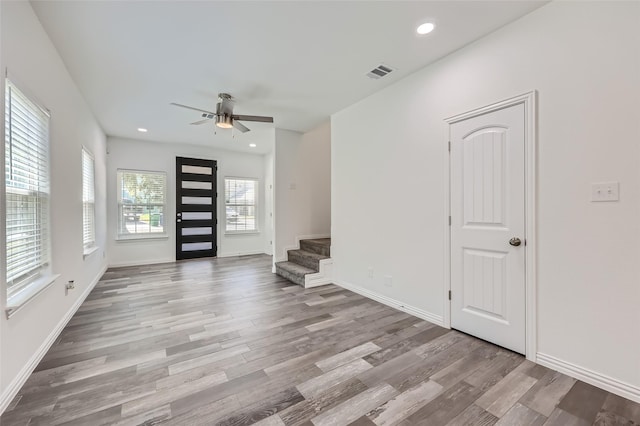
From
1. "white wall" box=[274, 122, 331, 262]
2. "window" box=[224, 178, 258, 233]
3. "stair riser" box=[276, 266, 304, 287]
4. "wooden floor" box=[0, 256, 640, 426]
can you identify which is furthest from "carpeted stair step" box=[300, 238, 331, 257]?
"window" box=[224, 178, 258, 233]

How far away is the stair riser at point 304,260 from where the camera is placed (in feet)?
14.3

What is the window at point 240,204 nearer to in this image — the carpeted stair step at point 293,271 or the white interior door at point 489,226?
the carpeted stair step at point 293,271

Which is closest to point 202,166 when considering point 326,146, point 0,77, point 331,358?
point 326,146

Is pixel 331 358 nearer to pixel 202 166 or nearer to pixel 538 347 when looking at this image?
pixel 538 347

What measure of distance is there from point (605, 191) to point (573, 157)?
30cm

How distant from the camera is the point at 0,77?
5.41ft

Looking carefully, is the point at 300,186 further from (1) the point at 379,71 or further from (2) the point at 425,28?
(2) the point at 425,28

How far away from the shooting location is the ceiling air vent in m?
2.89

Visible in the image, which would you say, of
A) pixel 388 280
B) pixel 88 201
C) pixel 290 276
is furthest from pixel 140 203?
pixel 388 280

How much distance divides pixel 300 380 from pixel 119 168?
6.06 meters

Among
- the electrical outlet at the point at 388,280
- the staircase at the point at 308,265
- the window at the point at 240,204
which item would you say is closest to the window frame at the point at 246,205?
the window at the point at 240,204

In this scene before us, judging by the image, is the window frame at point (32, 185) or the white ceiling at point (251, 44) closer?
the window frame at point (32, 185)

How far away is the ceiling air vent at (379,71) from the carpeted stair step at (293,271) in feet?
9.48

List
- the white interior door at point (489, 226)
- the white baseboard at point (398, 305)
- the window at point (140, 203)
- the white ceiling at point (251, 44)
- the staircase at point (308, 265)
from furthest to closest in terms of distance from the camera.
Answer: the window at point (140, 203) → the staircase at point (308, 265) → the white baseboard at point (398, 305) → the white interior door at point (489, 226) → the white ceiling at point (251, 44)
